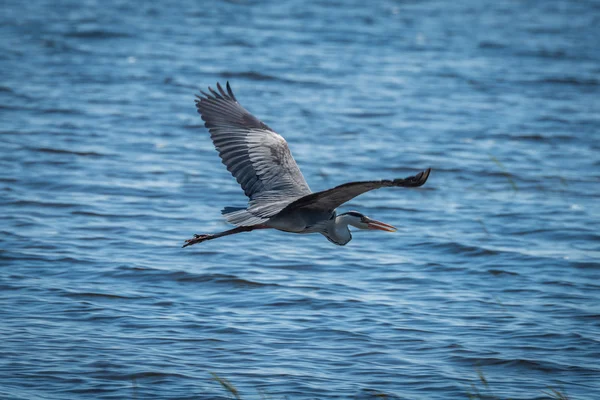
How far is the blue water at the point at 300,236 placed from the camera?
18.7 feet

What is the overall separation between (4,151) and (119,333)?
4.96m

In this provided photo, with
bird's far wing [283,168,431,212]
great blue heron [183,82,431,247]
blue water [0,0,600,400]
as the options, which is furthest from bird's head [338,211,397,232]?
blue water [0,0,600,400]

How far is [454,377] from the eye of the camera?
18.3ft

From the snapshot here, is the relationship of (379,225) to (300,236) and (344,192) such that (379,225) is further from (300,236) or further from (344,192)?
(300,236)

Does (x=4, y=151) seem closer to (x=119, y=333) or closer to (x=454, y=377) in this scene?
(x=119, y=333)

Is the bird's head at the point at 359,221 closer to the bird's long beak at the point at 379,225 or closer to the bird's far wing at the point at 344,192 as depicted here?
the bird's long beak at the point at 379,225

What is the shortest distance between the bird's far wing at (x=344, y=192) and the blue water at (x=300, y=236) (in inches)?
38.7

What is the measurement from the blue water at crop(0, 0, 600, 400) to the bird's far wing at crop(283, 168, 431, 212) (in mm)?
982

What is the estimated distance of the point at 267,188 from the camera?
6.04m

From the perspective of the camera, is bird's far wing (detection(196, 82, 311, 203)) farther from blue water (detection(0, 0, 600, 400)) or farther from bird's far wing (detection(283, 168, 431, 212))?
blue water (detection(0, 0, 600, 400))

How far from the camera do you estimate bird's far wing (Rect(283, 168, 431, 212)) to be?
14.0 feet

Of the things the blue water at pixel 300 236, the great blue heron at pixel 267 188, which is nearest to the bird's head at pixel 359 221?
the great blue heron at pixel 267 188

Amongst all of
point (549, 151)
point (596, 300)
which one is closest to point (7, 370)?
point (596, 300)

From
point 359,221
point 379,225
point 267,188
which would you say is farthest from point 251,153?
point 379,225
